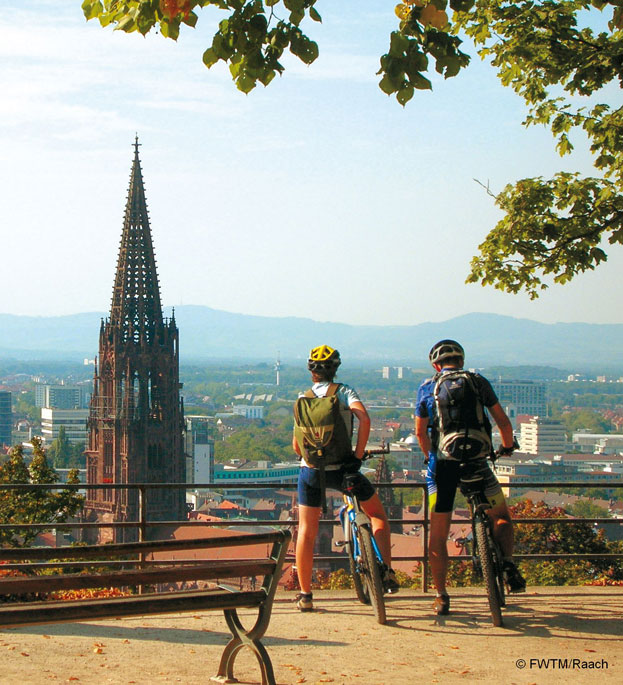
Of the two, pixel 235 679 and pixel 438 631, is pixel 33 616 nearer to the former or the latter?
pixel 235 679

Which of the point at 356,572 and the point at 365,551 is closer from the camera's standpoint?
the point at 365,551

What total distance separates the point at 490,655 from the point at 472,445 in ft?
3.94

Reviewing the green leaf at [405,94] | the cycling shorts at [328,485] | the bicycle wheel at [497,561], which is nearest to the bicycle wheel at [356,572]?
the cycling shorts at [328,485]

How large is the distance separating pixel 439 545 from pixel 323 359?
1321mm

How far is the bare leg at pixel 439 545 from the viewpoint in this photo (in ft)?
22.8

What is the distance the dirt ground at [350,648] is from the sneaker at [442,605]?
0.04 m

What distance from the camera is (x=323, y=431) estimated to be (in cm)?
685

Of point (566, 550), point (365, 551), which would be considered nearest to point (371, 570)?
point (365, 551)

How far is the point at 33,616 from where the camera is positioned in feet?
15.2

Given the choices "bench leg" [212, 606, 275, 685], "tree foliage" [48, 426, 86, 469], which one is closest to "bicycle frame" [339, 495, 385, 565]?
"bench leg" [212, 606, 275, 685]

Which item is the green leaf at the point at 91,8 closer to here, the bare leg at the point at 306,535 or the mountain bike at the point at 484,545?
the bare leg at the point at 306,535

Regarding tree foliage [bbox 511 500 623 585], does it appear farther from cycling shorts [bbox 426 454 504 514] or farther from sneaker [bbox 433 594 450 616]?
cycling shorts [bbox 426 454 504 514]

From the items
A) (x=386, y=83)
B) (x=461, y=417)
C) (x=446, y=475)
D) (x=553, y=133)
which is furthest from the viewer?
(x=553, y=133)

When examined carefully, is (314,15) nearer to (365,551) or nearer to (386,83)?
(386,83)
